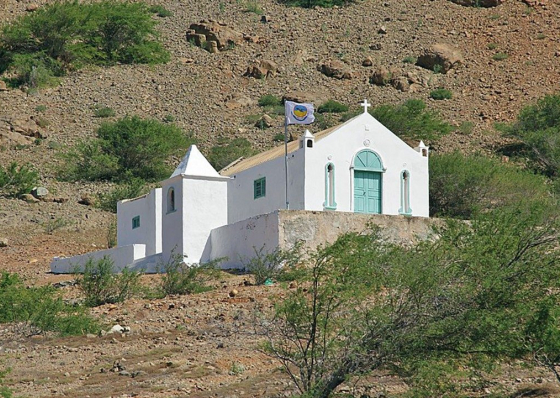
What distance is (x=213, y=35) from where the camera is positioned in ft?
203

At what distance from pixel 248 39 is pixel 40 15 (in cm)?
961

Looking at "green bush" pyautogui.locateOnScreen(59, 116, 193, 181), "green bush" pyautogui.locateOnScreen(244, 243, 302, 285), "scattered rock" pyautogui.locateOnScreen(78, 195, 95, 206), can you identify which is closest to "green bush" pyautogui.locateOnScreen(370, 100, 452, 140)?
"green bush" pyautogui.locateOnScreen(59, 116, 193, 181)

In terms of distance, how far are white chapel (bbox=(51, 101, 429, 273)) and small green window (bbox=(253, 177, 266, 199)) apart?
1.0 inches

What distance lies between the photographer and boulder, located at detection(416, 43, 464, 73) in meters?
60.0

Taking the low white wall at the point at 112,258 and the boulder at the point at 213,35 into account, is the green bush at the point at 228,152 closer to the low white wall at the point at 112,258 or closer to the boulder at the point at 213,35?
the boulder at the point at 213,35

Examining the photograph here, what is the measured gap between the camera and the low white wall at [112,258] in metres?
33.0

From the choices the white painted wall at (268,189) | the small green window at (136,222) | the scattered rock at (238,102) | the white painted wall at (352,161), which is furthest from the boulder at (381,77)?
the white painted wall at (268,189)

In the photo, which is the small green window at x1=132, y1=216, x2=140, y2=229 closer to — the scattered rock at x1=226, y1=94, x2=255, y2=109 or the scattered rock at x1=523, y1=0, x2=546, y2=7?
the scattered rock at x1=226, y1=94, x2=255, y2=109

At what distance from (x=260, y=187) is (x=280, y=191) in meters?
0.97

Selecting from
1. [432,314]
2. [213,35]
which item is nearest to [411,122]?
[213,35]

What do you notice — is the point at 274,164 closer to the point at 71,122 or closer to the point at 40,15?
the point at 71,122

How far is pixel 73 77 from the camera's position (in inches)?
2260

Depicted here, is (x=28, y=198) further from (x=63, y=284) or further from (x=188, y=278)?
(x=188, y=278)

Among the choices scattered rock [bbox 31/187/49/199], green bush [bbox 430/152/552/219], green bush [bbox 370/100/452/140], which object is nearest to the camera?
green bush [bbox 430/152/552/219]
